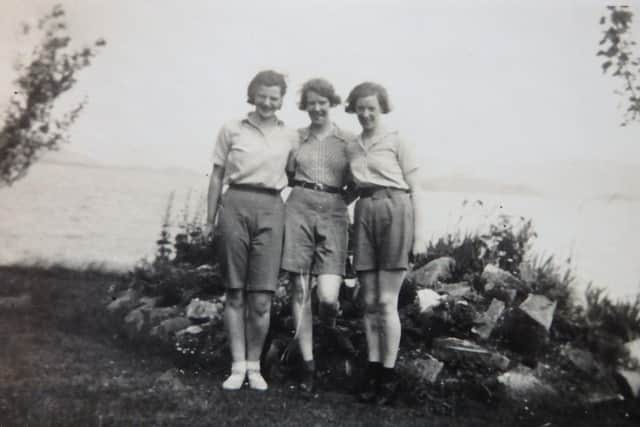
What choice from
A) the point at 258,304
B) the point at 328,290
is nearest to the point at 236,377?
the point at 258,304

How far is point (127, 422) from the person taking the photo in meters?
2.52

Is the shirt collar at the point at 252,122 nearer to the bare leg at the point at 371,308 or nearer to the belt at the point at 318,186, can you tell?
the belt at the point at 318,186

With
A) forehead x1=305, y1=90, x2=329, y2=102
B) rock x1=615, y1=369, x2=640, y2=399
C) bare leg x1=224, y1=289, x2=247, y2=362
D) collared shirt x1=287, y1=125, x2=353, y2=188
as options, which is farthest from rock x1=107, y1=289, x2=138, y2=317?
rock x1=615, y1=369, x2=640, y2=399

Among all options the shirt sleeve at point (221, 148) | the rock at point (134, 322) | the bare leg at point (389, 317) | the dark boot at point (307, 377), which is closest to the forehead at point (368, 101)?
the shirt sleeve at point (221, 148)

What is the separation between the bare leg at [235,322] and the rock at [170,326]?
93 cm

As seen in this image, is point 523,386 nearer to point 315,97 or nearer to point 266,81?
point 315,97

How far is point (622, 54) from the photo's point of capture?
3.36 m

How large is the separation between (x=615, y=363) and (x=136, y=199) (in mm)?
3790

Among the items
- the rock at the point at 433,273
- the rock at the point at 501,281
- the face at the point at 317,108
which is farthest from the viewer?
the rock at the point at 433,273

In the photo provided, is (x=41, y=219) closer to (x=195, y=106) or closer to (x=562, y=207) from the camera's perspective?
(x=195, y=106)

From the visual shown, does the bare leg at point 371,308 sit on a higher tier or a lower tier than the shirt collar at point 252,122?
lower

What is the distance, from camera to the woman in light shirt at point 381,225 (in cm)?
290

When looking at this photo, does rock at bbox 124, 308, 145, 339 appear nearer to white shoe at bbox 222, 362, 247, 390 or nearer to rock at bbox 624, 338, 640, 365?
white shoe at bbox 222, 362, 247, 390

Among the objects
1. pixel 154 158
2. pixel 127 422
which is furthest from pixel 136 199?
pixel 127 422
